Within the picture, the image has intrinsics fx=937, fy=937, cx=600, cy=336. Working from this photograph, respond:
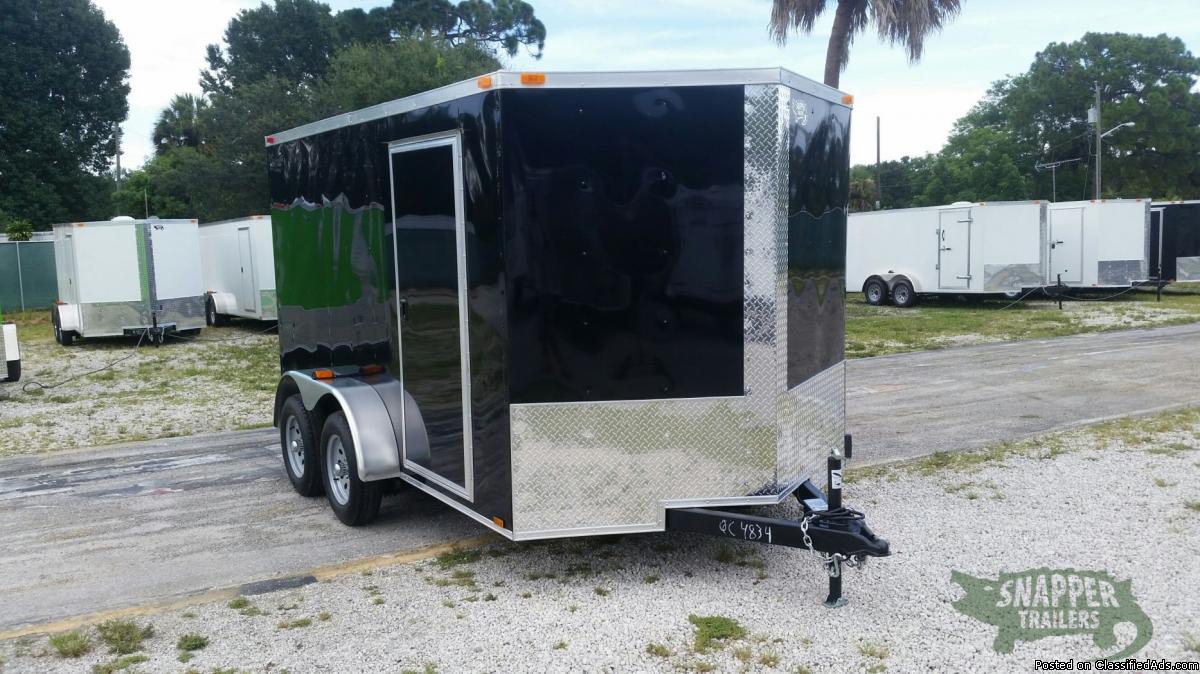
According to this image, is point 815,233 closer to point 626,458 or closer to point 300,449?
point 626,458

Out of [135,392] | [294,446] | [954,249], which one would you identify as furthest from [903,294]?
[294,446]

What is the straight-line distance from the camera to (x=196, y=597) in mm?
5031

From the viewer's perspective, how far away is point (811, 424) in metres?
5.36

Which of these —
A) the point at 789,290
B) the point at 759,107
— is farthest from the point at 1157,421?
the point at 759,107

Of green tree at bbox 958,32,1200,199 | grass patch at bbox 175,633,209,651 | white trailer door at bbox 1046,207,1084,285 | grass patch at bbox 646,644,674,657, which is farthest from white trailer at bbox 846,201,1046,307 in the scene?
green tree at bbox 958,32,1200,199

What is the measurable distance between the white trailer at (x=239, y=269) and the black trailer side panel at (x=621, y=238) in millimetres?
15499

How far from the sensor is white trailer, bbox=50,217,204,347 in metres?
17.9

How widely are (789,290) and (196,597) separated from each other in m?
3.57

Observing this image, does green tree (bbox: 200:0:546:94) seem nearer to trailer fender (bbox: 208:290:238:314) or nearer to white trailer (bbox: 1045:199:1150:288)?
trailer fender (bbox: 208:290:238:314)

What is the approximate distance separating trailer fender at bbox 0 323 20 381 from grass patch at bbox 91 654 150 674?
29.7 feet

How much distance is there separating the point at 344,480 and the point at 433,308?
1670 mm

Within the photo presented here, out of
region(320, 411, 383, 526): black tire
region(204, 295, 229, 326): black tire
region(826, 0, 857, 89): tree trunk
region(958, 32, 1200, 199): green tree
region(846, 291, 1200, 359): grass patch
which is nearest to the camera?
region(320, 411, 383, 526): black tire

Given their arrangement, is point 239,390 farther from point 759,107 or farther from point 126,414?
point 759,107

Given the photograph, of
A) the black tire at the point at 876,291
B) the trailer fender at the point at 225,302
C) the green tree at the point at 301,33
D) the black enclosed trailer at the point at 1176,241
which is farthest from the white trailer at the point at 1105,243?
the green tree at the point at 301,33
